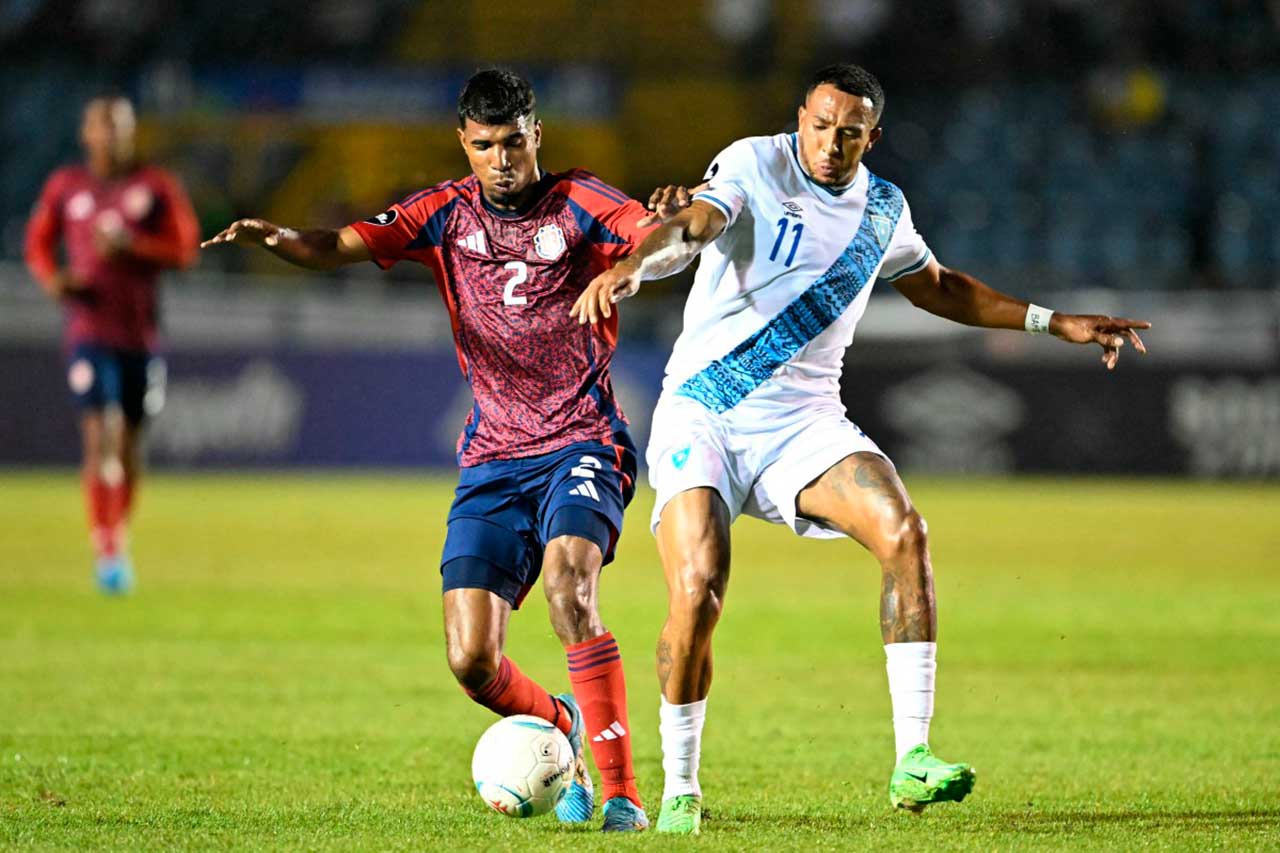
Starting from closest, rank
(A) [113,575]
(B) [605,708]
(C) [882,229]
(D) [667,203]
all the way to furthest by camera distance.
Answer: (B) [605,708] < (D) [667,203] < (C) [882,229] < (A) [113,575]

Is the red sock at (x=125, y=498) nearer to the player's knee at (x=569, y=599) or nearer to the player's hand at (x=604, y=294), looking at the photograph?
the player's knee at (x=569, y=599)

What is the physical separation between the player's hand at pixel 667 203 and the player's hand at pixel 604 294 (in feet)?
1.79

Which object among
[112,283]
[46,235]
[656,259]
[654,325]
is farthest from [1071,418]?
[656,259]

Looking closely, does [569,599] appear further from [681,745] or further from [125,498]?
[125,498]

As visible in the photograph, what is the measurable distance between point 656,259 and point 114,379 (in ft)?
24.9

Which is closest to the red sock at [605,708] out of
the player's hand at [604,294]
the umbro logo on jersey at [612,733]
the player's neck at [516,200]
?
the umbro logo on jersey at [612,733]

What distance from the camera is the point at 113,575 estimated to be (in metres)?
12.0

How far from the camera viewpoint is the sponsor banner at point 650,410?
22.0m

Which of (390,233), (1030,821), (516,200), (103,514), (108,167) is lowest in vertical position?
(1030,821)

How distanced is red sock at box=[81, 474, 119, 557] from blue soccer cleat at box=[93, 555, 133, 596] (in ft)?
0.17

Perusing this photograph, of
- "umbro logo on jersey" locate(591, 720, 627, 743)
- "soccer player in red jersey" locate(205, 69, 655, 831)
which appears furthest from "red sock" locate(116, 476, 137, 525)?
"umbro logo on jersey" locate(591, 720, 627, 743)

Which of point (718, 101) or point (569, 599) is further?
point (718, 101)

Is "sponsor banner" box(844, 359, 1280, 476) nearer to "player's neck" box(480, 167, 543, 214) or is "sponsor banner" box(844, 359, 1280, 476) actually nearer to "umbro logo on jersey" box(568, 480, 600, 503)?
"player's neck" box(480, 167, 543, 214)

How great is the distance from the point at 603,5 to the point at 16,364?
13.5 metres
